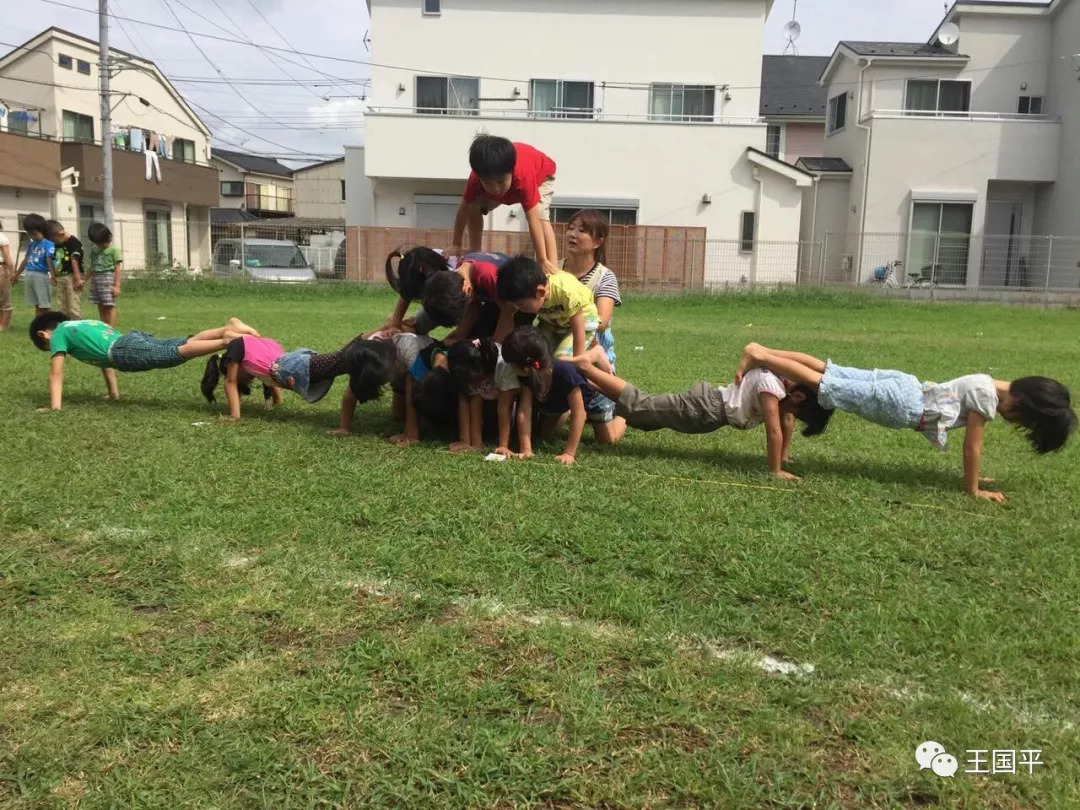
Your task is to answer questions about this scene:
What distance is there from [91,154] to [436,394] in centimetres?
2838

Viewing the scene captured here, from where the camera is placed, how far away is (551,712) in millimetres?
2514

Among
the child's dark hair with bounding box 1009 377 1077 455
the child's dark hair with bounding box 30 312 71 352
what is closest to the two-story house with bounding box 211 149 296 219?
the child's dark hair with bounding box 30 312 71 352

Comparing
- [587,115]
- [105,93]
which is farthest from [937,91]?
[105,93]

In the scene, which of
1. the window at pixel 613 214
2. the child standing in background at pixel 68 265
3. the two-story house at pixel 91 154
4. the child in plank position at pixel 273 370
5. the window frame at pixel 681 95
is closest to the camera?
the child in plank position at pixel 273 370

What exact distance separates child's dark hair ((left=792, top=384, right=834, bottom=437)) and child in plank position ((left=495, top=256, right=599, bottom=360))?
1.34 metres

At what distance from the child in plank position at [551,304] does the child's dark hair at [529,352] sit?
7.6 inches

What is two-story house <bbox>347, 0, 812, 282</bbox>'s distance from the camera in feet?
78.6

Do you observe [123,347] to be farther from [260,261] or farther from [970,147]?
[970,147]

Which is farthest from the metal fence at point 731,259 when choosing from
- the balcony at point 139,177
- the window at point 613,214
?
the balcony at point 139,177

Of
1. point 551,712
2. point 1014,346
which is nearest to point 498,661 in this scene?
point 551,712

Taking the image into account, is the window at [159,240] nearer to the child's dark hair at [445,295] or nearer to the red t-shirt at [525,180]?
the red t-shirt at [525,180]

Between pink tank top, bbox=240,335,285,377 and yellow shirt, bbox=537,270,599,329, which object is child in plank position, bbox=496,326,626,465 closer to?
yellow shirt, bbox=537,270,599,329

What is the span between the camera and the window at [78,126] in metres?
30.5

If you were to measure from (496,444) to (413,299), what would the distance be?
1.09 m
